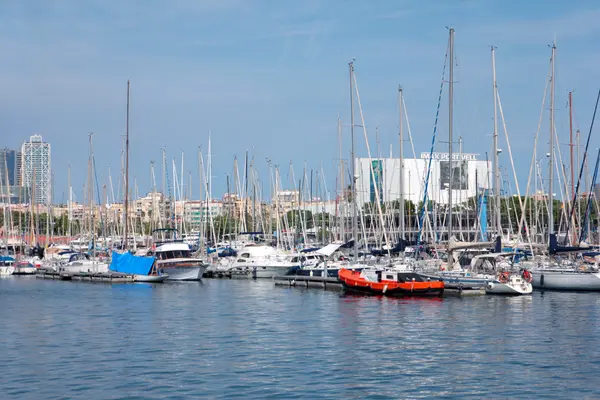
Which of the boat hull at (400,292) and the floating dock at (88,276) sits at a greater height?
the floating dock at (88,276)

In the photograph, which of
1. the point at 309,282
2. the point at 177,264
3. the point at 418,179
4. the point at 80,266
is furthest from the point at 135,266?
the point at 418,179

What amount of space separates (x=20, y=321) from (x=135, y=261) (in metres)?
27.6

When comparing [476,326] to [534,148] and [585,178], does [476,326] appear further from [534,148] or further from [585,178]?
[585,178]

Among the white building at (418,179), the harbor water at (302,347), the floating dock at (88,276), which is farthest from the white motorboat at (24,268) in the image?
the harbor water at (302,347)

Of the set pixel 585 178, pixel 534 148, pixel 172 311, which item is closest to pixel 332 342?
pixel 172 311

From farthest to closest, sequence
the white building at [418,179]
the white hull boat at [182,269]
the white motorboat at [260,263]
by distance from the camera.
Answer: the white building at [418,179]
the white motorboat at [260,263]
the white hull boat at [182,269]

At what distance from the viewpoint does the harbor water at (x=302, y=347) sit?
28.3 m

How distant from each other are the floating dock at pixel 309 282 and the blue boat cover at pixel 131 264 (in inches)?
424

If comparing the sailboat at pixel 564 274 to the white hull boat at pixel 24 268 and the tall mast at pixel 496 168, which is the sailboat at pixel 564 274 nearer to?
the tall mast at pixel 496 168

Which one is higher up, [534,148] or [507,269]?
[534,148]

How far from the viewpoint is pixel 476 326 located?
42.0m

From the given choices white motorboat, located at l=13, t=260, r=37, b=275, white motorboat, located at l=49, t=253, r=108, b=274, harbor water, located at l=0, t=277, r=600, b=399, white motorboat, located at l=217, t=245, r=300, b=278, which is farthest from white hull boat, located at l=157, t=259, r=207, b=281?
white motorboat, located at l=13, t=260, r=37, b=275

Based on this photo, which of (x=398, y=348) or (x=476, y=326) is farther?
(x=476, y=326)

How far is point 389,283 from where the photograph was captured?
5647cm
